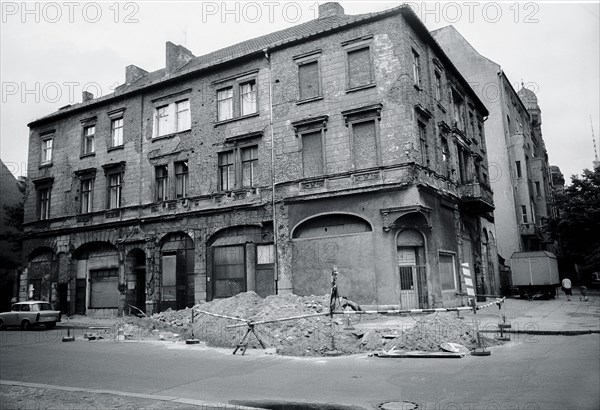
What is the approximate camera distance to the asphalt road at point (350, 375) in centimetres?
698

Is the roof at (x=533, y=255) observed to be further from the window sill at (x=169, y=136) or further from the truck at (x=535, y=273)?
the window sill at (x=169, y=136)

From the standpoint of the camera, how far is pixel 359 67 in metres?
21.4

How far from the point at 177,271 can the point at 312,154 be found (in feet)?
32.0

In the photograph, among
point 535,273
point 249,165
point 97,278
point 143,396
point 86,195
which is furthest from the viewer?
point 86,195

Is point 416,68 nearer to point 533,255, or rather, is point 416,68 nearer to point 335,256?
point 335,256

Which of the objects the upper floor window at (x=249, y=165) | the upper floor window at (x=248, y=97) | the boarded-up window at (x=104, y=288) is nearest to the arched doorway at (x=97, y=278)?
the boarded-up window at (x=104, y=288)

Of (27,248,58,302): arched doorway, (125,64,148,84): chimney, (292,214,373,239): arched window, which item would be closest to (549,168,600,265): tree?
(292,214,373,239): arched window

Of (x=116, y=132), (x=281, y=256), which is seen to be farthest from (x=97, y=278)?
(x=281, y=256)

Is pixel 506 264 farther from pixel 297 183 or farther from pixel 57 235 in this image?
pixel 57 235

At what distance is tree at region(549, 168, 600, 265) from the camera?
33000 mm

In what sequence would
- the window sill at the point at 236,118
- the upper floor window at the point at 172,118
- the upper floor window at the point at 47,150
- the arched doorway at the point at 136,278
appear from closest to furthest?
1. the window sill at the point at 236,118
2. the upper floor window at the point at 172,118
3. the arched doorway at the point at 136,278
4. the upper floor window at the point at 47,150

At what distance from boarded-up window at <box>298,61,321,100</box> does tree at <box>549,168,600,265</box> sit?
74.2 ft

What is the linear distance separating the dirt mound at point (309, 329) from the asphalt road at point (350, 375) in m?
0.86

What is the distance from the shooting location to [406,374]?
8.86 meters
